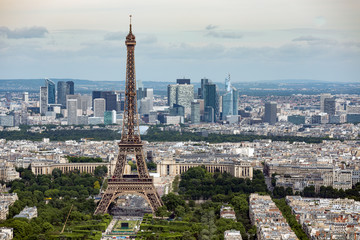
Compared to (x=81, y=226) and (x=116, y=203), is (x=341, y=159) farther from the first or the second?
(x=81, y=226)

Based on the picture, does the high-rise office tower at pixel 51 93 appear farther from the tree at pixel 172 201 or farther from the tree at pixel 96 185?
the tree at pixel 172 201

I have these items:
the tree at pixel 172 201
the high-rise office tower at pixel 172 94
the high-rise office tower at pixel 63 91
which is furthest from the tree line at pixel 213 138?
the high-rise office tower at pixel 63 91

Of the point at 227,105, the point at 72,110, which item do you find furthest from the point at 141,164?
the point at 227,105

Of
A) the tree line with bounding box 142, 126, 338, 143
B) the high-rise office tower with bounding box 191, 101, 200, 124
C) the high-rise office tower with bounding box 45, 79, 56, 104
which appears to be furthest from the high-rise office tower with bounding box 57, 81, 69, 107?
the tree line with bounding box 142, 126, 338, 143

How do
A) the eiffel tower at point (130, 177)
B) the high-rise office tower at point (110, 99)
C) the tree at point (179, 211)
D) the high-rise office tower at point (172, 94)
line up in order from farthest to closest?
1. the high-rise office tower at point (172, 94)
2. the high-rise office tower at point (110, 99)
3. the eiffel tower at point (130, 177)
4. the tree at point (179, 211)

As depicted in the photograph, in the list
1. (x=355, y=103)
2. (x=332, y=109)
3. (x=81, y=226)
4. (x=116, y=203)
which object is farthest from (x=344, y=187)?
(x=355, y=103)

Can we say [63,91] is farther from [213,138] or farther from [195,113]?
[213,138]

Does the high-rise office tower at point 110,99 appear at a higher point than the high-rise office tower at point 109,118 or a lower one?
higher
